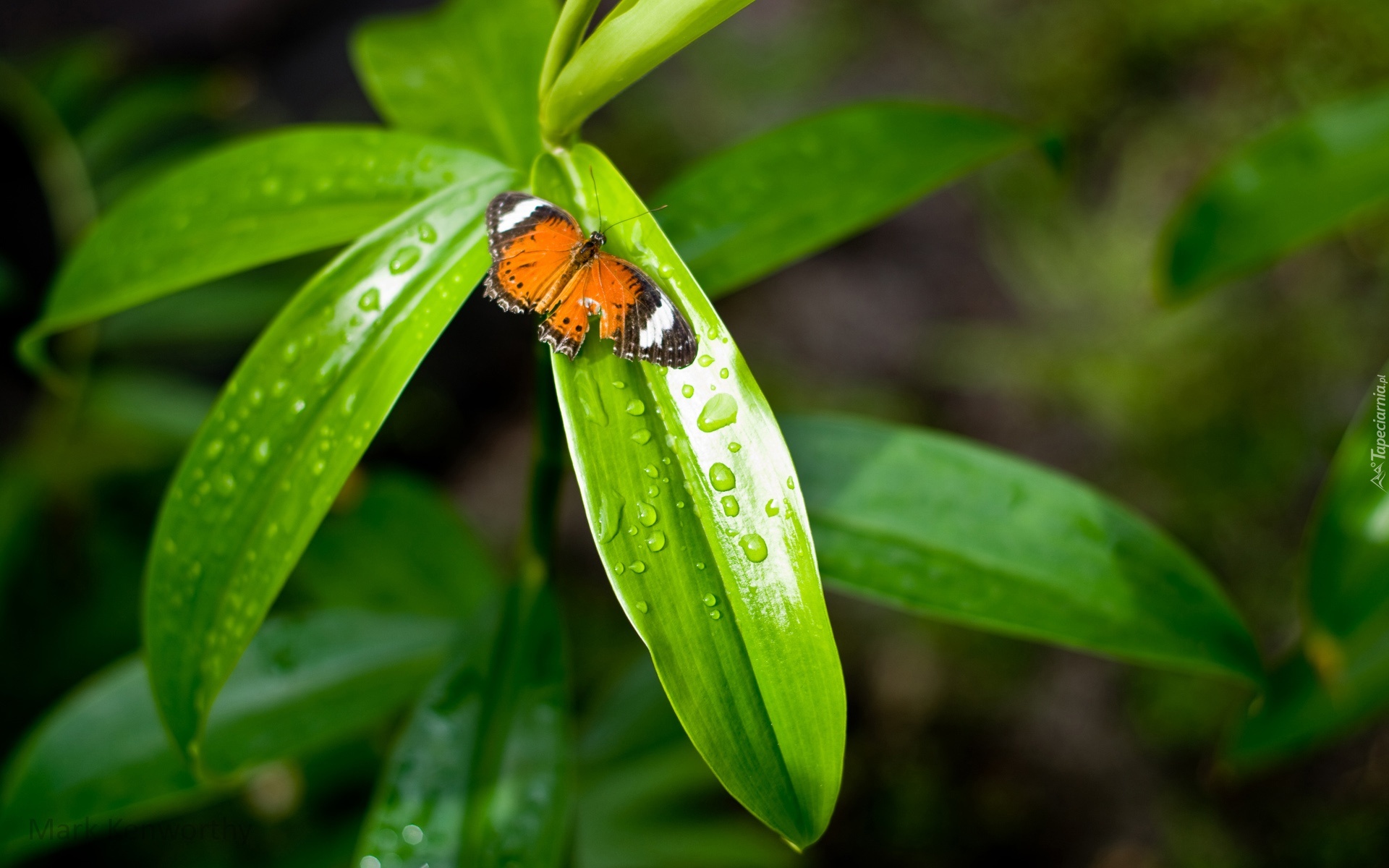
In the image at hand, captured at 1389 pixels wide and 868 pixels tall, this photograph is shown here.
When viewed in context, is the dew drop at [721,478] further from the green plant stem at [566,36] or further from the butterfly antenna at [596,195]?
the green plant stem at [566,36]

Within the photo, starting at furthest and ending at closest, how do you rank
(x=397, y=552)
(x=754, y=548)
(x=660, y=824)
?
(x=660, y=824) < (x=397, y=552) < (x=754, y=548)

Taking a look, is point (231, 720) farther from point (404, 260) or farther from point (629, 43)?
point (629, 43)

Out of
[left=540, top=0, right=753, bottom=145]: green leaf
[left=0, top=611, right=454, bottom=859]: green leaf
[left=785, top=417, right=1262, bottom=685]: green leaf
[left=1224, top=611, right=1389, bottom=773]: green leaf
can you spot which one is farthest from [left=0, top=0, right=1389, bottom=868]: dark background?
[left=540, top=0, right=753, bottom=145]: green leaf

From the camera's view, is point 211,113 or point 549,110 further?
point 211,113

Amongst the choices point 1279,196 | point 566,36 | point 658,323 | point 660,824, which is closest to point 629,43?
point 566,36

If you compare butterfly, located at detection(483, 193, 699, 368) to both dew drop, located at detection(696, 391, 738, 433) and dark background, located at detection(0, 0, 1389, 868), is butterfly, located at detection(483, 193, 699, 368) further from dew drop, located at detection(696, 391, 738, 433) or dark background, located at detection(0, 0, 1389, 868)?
dark background, located at detection(0, 0, 1389, 868)

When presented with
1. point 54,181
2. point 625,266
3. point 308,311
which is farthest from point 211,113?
point 625,266

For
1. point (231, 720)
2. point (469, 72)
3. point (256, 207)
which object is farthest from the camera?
point (231, 720)

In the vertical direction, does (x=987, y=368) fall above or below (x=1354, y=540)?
above

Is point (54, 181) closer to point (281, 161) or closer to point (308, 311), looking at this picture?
point (281, 161)
